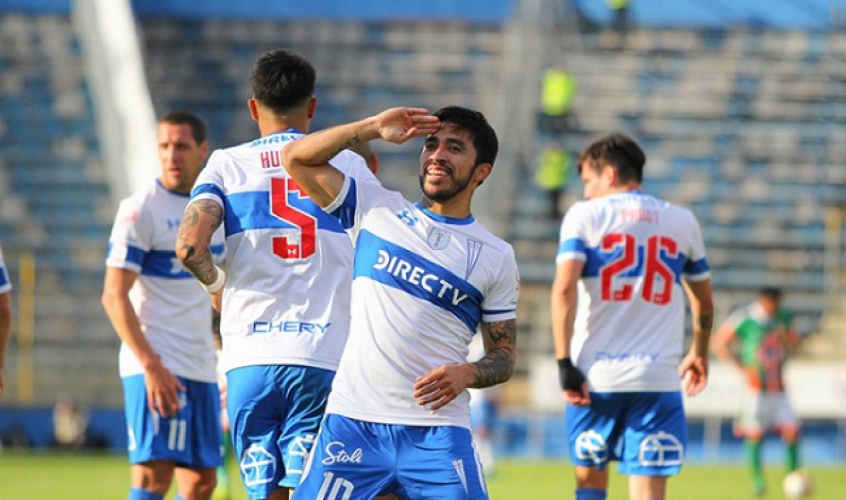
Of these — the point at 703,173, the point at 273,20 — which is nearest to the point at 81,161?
the point at 273,20

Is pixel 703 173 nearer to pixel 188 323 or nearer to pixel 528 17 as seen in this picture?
pixel 528 17

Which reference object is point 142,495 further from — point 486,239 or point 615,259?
point 486,239

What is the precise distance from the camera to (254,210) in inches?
257

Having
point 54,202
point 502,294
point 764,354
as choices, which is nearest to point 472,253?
point 502,294

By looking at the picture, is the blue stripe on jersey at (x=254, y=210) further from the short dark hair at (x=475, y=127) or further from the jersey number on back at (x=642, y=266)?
the jersey number on back at (x=642, y=266)

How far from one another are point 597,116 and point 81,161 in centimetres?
902

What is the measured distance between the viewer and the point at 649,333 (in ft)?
28.3

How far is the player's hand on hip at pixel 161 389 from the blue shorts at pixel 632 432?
221 cm

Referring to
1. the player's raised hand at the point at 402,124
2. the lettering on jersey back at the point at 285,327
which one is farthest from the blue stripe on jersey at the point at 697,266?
the player's raised hand at the point at 402,124

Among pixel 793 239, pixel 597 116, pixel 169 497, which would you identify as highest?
pixel 597 116

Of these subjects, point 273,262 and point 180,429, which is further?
point 180,429

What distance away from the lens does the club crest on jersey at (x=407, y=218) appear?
234 inches

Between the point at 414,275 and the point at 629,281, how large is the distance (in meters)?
2.93

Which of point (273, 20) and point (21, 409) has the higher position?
point (273, 20)
